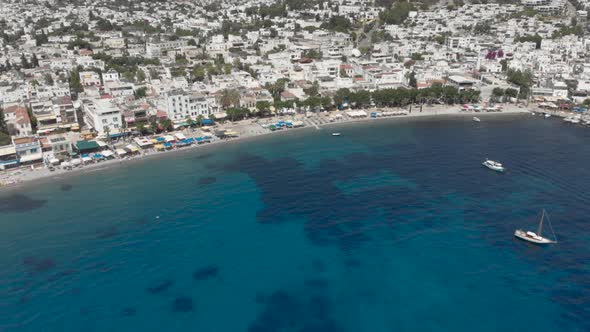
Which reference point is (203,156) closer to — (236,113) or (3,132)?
(236,113)

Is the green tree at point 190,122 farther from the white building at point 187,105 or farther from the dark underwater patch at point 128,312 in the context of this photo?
the dark underwater patch at point 128,312

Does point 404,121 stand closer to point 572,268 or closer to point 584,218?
point 584,218

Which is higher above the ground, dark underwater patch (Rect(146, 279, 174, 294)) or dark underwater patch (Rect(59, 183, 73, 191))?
dark underwater patch (Rect(59, 183, 73, 191))

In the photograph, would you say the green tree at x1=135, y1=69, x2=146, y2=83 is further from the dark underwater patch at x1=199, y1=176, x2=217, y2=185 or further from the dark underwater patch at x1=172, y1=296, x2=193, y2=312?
the dark underwater patch at x1=172, y1=296, x2=193, y2=312

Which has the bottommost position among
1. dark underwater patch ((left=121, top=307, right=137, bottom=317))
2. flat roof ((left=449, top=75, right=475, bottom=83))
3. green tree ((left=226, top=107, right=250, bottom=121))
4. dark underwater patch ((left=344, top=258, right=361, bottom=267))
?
dark underwater patch ((left=121, top=307, right=137, bottom=317))

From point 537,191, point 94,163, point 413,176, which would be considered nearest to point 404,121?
point 413,176

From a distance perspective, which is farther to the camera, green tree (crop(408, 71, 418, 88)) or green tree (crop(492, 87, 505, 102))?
green tree (crop(408, 71, 418, 88))

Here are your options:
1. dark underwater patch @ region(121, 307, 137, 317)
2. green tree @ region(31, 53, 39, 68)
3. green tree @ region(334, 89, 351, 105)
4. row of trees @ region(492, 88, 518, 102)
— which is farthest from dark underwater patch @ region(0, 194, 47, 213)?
row of trees @ region(492, 88, 518, 102)
